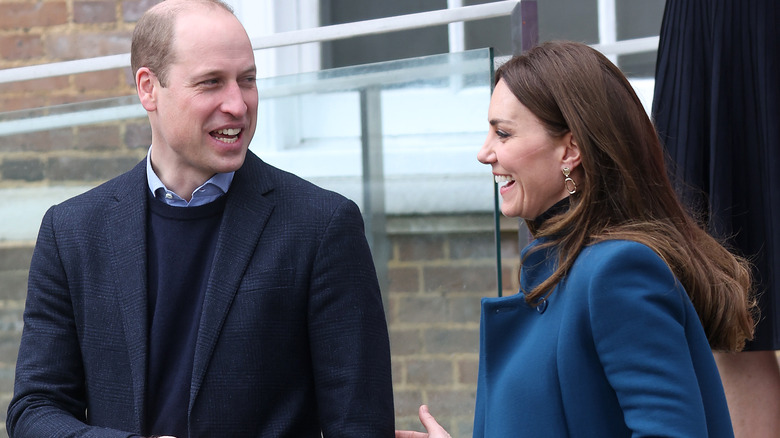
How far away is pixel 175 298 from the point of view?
199 centimetres

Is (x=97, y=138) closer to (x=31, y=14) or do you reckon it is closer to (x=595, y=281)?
(x=31, y=14)

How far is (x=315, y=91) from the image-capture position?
2.62 metres

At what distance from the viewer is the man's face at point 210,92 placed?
1.98 metres

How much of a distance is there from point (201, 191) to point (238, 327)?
31 centimetres

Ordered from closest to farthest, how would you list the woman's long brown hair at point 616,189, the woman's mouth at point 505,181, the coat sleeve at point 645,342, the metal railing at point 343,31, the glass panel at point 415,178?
1. the coat sleeve at point 645,342
2. the woman's long brown hair at point 616,189
3. the woman's mouth at point 505,181
4. the metal railing at point 343,31
5. the glass panel at point 415,178

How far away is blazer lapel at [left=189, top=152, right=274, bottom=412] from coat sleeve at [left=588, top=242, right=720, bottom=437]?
717 millimetres

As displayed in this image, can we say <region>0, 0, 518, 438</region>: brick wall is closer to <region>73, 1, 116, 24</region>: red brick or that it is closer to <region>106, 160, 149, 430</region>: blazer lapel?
<region>73, 1, 116, 24</region>: red brick

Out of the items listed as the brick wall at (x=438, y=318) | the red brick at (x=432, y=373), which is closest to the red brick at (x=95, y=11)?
the brick wall at (x=438, y=318)

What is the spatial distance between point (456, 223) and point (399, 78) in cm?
38

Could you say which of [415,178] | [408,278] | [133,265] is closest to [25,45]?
[415,178]

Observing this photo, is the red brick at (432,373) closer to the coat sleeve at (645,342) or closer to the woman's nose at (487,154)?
the woman's nose at (487,154)

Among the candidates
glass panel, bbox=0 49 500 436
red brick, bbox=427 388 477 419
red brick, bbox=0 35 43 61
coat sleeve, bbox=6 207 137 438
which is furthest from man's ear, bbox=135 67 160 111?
red brick, bbox=0 35 43 61

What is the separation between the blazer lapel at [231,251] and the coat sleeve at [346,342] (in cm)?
14

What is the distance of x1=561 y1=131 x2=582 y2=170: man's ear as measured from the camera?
68.3 inches
